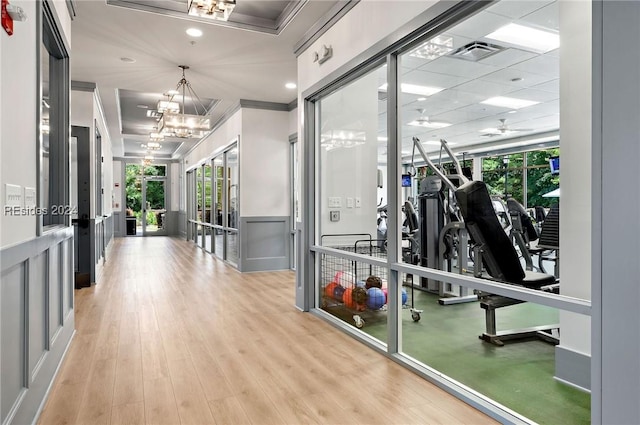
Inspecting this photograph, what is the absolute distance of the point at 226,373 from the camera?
112 inches

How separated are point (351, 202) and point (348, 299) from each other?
1.02 metres

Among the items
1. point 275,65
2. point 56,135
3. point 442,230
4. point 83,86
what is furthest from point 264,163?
point 442,230

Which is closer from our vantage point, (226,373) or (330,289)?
(226,373)

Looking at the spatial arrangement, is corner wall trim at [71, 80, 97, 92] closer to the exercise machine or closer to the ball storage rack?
the ball storage rack

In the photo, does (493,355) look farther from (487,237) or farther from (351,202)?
(351,202)

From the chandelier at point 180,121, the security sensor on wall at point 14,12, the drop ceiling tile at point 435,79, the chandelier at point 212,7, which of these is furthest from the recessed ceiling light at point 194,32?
the security sensor on wall at point 14,12

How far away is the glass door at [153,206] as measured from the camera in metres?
15.6

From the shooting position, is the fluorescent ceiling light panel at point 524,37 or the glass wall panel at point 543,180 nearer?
the glass wall panel at point 543,180

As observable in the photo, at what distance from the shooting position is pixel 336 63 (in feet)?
12.8

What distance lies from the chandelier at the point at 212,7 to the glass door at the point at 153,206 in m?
13.4

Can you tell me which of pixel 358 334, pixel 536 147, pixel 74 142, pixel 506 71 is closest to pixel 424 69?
pixel 506 71

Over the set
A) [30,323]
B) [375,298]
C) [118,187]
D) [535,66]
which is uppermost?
[535,66]

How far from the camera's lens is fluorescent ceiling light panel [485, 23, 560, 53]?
414cm

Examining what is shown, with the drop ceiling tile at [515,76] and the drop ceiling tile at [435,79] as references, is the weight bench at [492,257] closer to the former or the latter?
the drop ceiling tile at [435,79]
